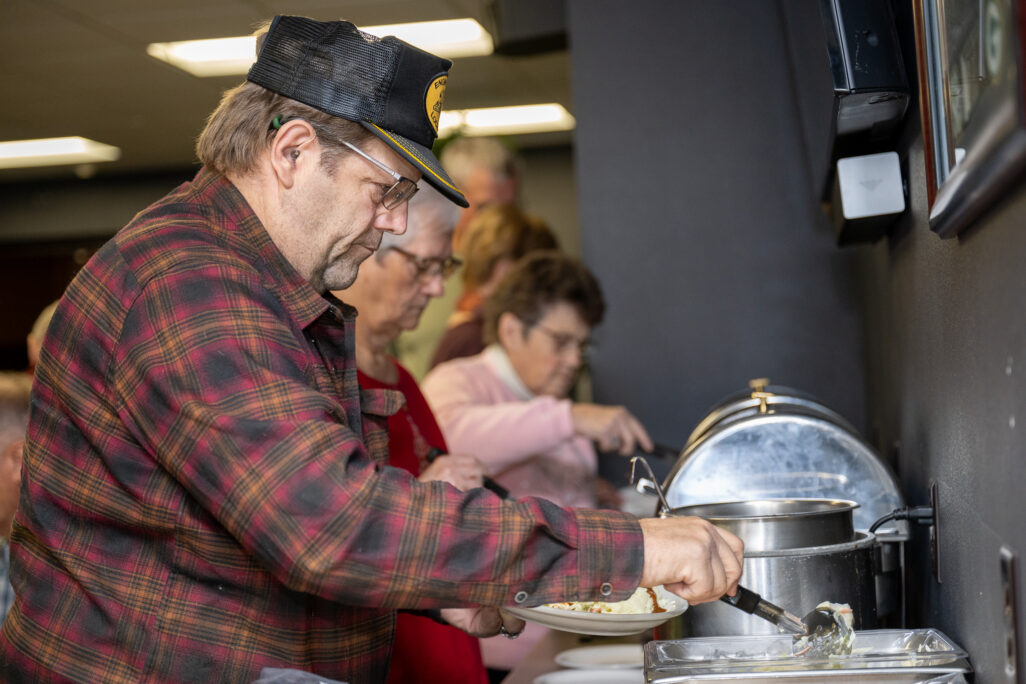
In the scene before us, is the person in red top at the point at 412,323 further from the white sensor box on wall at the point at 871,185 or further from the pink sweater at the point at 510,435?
the white sensor box on wall at the point at 871,185

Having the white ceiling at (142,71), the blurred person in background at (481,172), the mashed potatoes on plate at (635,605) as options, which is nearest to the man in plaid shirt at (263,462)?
the mashed potatoes on plate at (635,605)

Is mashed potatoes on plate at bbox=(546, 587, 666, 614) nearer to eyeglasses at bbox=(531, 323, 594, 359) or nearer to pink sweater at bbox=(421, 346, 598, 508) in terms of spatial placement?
pink sweater at bbox=(421, 346, 598, 508)

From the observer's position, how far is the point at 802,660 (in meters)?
1.27

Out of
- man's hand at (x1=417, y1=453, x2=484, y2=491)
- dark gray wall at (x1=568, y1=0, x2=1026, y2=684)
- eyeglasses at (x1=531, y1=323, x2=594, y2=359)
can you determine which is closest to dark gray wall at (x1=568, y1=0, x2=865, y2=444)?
dark gray wall at (x1=568, y1=0, x2=1026, y2=684)

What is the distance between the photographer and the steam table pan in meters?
1.19

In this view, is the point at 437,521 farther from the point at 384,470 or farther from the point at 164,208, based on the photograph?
the point at 164,208

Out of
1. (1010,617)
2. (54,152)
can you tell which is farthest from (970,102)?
(54,152)

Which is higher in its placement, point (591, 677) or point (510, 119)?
point (510, 119)

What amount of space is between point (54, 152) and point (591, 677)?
313 inches

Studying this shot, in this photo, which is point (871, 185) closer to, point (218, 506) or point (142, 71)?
point (218, 506)

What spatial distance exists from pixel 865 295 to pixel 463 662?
1.52m

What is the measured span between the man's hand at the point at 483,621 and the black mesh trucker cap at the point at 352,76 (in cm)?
66

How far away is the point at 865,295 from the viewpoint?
9.64ft

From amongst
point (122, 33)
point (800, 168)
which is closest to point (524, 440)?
Result: point (800, 168)
